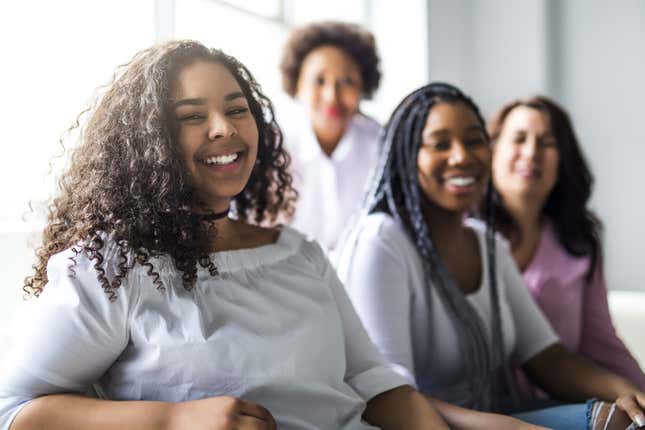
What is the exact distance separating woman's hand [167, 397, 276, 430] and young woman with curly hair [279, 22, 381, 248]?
4.51 ft

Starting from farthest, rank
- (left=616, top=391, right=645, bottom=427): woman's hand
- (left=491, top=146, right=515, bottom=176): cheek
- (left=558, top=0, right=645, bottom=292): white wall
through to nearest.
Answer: (left=558, top=0, right=645, bottom=292): white wall < (left=491, top=146, right=515, bottom=176): cheek < (left=616, top=391, right=645, bottom=427): woman's hand

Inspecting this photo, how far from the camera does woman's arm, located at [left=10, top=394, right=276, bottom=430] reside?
0.98 metres

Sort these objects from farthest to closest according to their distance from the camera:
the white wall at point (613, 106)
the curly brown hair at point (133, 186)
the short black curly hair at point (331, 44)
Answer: the white wall at point (613, 106) → the short black curly hair at point (331, 44) → the curly brown hair at point (133, 186)

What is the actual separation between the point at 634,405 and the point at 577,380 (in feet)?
0.69

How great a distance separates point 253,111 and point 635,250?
2406 millimetres

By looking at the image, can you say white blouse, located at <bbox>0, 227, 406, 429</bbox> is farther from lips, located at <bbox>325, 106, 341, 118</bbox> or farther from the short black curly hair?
the short black curly hair

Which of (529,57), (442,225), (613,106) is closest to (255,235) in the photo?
(442,225)

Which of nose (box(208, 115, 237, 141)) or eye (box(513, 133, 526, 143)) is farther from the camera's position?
eye (box(513, 133, 526, 143))

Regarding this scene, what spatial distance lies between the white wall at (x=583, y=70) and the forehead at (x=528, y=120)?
1.09 metres

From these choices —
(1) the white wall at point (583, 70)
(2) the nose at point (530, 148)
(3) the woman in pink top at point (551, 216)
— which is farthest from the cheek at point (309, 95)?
(1) the white wall at point (583, 70)

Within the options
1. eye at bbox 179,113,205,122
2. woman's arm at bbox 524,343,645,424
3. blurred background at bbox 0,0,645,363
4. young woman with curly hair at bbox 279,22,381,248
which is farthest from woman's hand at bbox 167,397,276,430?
blurred background at bbox 0,0,645,363

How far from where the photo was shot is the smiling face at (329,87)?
8.21ft

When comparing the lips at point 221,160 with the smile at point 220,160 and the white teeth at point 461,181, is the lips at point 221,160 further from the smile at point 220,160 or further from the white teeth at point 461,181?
the white teeth at point 461,181

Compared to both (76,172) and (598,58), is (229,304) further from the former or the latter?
(598,58)
